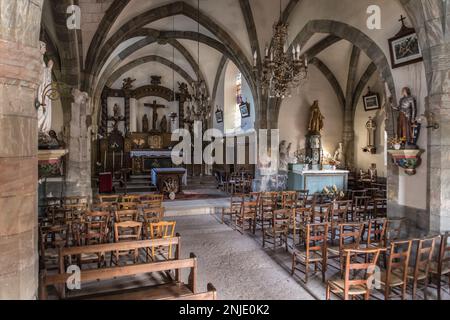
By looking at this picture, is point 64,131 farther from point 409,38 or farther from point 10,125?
point 409,38

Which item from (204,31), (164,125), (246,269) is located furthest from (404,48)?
(164,125)

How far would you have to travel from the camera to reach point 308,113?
14148mm

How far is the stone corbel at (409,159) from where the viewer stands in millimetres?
6199

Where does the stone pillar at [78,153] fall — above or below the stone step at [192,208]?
above

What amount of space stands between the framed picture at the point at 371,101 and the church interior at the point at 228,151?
0.06 meters

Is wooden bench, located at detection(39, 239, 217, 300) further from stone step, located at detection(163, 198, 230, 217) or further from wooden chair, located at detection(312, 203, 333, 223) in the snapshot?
stone step, located at detection(163, 198, 230, 217)

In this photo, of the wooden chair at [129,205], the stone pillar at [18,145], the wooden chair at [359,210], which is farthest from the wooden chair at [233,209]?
the stone pillar at [18,145]

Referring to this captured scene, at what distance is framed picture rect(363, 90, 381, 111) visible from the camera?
13258 millimetres

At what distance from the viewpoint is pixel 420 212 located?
6.42 m

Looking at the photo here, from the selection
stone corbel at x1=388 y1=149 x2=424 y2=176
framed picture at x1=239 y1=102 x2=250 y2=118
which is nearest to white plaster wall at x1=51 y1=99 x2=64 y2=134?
framed picture at x1=239 y1=102 x2=250 y2=118

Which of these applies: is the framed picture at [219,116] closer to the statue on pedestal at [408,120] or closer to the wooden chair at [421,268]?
the statue on pedestal at [408,120]

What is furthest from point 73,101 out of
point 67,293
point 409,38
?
point 409,38
